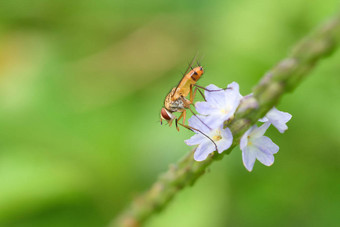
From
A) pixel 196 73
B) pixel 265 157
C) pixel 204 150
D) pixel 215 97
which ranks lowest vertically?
pixel 265 157

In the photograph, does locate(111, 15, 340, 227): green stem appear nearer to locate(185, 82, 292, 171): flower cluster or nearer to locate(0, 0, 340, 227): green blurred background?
locate(185, 82, 292, 171): flower cluster

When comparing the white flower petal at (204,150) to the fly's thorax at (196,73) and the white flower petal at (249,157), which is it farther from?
the fly's thorax at (196,73)

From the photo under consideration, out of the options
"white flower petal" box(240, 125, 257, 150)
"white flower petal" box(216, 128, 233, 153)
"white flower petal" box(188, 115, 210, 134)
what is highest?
"white flower petal" box(188, 115, 210, 134)

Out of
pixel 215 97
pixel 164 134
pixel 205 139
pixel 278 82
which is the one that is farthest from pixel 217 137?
pixel 164 134

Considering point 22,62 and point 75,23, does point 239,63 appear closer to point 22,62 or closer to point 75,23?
point 75,23

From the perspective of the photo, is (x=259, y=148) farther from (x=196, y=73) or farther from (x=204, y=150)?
(x=196, y=73)

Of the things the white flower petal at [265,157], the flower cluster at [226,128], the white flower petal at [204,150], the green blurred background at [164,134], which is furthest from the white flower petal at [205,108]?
the green blurred background at [164,134]

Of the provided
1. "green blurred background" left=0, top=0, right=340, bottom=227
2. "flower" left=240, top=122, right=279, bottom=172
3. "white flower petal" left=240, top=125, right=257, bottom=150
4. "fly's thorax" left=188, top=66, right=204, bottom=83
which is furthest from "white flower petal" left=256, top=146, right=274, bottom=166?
"green blurred background" left=0, top=0, right=340, bottom=227
